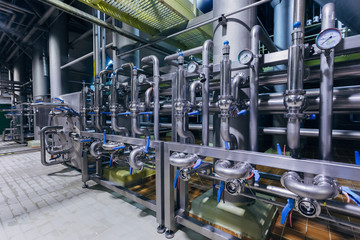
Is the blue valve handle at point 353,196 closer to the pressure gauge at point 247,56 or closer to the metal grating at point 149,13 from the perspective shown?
the pressure gauge at point 247,56

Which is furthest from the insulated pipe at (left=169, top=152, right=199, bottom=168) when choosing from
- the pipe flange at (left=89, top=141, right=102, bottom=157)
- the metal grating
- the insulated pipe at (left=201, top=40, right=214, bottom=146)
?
the metal grating

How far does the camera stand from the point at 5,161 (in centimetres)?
337

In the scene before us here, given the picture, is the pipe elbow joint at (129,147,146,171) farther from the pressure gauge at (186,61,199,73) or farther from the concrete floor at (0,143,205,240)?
the pressure gauge at (186,61,199,73)

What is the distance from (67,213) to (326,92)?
216 cm

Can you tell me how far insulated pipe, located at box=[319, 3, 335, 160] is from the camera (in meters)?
0.81

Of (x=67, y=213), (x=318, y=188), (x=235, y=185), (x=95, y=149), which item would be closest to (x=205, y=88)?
(x=235, y=185)

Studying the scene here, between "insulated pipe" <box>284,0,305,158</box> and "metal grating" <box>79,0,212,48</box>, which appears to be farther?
"metal grating" <box>79,0,212,48</box>

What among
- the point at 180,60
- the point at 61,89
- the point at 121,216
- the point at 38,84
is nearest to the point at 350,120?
the point at 180,60

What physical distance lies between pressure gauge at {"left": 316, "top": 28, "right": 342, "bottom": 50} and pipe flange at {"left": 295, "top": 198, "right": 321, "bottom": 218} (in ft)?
2.27

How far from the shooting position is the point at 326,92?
83 cm

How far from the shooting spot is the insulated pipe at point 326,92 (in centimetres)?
81

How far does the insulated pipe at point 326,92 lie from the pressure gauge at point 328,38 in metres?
0.06

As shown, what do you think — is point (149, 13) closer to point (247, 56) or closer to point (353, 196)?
point (247, 56)

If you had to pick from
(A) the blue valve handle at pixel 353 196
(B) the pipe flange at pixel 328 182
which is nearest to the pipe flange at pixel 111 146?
(B) the pipe flange at pixel 328 182
